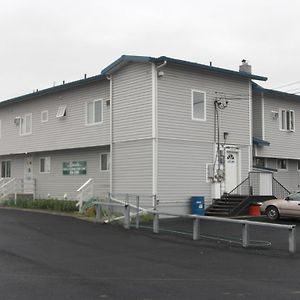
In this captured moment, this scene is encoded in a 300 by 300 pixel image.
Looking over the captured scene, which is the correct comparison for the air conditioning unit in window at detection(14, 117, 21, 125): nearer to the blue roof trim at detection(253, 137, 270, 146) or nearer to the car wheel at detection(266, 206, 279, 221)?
the blue roof trim at detection(253, 137, 270, 146)

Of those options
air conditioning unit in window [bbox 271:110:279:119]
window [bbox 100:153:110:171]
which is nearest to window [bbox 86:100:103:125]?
window [bbox 100:153:110:171]

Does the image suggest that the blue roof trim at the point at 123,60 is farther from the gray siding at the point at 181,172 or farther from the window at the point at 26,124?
the window at the point at 26,124

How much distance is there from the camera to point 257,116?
27.7 m

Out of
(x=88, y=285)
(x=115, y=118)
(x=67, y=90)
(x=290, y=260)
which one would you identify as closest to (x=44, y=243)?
(x=88, y=285)

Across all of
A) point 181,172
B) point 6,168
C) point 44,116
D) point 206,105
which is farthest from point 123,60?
point 6,168

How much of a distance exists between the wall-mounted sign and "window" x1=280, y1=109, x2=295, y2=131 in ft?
37.1

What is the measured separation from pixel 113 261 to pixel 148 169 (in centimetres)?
1081

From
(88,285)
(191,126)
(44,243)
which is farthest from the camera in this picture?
(191,126)

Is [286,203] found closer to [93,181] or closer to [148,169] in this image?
[148,169]

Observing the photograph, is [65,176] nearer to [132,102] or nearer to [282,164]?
[132,102]

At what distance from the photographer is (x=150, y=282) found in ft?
29.2

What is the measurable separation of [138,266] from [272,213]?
1243cm

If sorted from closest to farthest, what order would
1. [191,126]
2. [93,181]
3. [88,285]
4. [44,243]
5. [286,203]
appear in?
[88,285], [44,243], [286,203], [191,126], [93,181]

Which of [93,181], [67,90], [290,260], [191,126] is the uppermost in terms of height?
[67,90]
